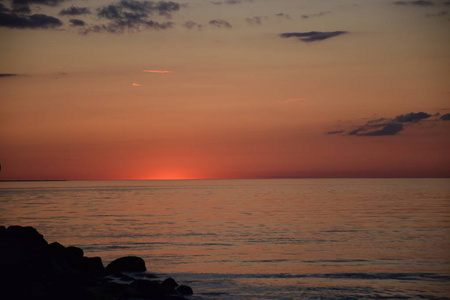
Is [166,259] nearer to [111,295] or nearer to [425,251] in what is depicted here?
[111,295]

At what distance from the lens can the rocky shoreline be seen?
15672 mm

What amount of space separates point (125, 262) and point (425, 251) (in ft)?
58.2

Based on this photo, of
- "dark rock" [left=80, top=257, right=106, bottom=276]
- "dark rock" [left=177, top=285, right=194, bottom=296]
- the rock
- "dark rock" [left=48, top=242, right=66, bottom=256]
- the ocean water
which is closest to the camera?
"dark rock" [left=177, top=285, right=194, bottom=296]

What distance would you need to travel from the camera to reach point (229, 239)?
115ft

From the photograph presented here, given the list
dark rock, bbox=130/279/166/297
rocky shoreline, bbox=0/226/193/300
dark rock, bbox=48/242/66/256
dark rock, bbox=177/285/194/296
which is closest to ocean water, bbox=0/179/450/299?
dark rock, bbox=177/285/194/296

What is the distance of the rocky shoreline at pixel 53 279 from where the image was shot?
617 inches

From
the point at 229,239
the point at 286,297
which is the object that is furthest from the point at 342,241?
the point at 286,297

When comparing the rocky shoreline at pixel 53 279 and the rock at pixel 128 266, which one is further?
the rock at pixel 128 266

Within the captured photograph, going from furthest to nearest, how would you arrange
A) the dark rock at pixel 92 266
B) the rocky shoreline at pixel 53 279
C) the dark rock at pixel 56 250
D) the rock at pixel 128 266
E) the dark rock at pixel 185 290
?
the rock at pixel 128 266
the dark rock at pixel 92 266
the dark rock at pixel 56 250
the dark rock at pixel 185 290
the rocky shoreline at pixel 53 279

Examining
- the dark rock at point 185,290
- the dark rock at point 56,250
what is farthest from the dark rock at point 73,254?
the dark rock at point 185,290

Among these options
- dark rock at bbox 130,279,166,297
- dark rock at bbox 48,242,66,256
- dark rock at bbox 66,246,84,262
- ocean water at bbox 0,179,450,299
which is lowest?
ocean water at bbox 0,179,450,299

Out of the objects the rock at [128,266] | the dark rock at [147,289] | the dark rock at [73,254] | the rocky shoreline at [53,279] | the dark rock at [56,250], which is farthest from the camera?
the rock at [128,266]

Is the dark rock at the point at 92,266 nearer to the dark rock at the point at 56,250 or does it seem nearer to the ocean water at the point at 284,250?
the dark rock at the point at 56,250

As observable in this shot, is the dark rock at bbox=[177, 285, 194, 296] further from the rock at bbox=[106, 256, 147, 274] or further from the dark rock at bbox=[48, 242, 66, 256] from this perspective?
the dark rock at bbox=[48, 242, 66, 256]
